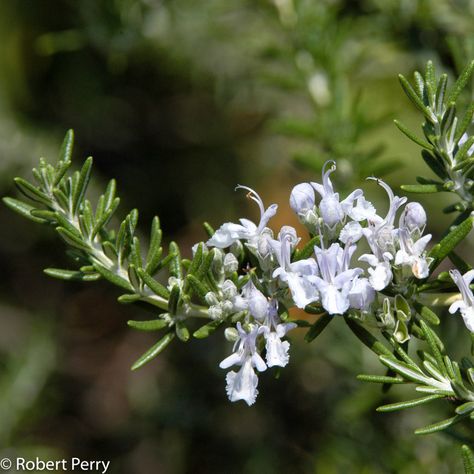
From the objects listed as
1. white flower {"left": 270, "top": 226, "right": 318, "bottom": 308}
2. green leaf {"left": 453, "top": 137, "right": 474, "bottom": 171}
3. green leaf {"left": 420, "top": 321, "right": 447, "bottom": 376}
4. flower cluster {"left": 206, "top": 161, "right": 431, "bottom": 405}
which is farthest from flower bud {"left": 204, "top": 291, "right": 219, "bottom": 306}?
green leaf {"left": 453, "top": 137, "right": 474, "bottom": 171}

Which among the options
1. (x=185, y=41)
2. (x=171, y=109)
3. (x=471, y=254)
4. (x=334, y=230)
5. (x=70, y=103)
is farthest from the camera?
(x=171, y=109)

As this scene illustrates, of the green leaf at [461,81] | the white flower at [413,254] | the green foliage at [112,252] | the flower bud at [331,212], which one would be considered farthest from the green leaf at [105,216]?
the green leaf at [461,81]

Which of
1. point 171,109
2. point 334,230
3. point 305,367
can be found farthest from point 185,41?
point 334,230

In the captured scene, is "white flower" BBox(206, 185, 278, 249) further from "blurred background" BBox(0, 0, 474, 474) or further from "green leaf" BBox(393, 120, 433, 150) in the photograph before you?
"blurred background" BBox(0, 0, 474, 474)

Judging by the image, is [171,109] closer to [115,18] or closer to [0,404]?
[115,18]

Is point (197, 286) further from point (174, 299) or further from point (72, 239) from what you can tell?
point (72, 239)

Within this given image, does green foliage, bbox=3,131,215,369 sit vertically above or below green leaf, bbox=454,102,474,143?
below
